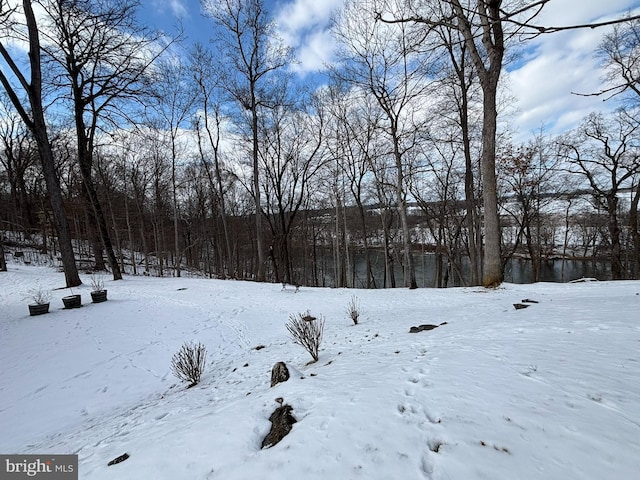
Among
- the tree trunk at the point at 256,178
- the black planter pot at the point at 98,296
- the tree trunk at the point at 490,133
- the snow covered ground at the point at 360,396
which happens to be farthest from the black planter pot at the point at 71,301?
the tree trunk at the point at 490,133

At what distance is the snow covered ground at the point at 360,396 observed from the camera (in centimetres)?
149

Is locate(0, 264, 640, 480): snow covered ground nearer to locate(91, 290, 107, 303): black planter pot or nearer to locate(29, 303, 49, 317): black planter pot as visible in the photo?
locate(29, 303, 49, 317): black planter pot

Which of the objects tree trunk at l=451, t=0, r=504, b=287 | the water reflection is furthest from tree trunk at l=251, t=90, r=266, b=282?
tree trunk at l=451, t=0, r=504, b=287

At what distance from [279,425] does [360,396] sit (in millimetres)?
709

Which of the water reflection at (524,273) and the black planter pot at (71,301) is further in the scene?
the water reflection at (524,273)

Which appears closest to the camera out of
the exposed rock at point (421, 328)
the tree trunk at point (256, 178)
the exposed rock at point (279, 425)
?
the exposed rock at point (279, 425)

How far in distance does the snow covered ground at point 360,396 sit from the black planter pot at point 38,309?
0.24m

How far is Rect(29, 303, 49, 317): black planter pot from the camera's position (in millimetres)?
6840

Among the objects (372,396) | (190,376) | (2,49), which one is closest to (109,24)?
(2,49)

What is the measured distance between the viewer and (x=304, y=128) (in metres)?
15.8

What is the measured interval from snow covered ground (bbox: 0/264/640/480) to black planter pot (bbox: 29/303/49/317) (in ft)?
0.80

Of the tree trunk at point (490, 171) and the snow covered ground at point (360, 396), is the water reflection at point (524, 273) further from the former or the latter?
the snow covered ground at point (360, 396)

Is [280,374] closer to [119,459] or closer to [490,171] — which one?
[119,459]

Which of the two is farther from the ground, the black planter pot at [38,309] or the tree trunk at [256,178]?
the tree trunk at [256,178]
